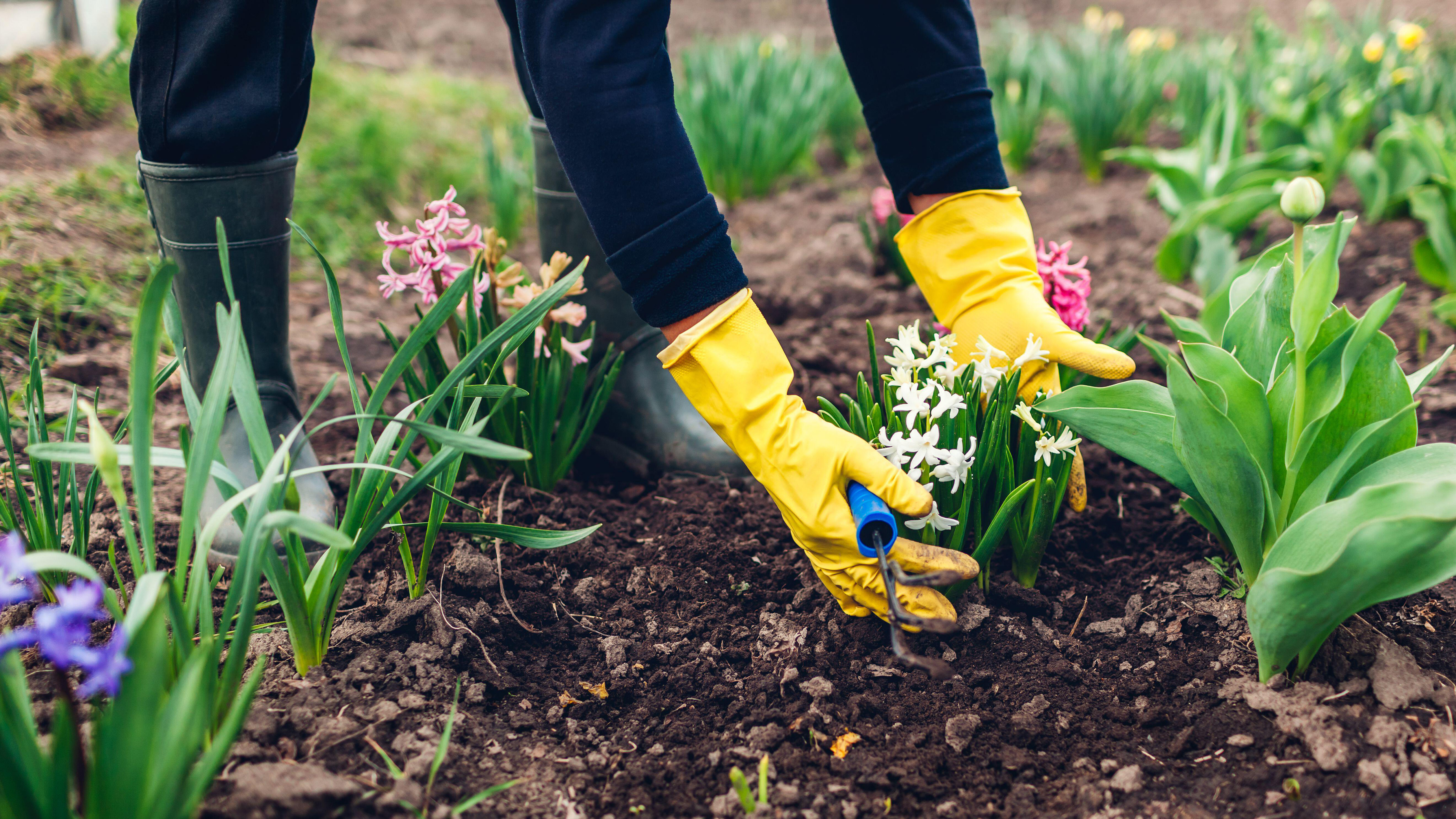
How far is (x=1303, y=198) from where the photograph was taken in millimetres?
1096

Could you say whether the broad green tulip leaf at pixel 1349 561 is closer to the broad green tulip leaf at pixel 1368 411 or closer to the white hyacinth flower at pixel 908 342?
the broad green tulip leaf at pixel 1368 411

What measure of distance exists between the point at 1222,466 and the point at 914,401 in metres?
0.40

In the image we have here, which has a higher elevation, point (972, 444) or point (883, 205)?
point (883, 205)

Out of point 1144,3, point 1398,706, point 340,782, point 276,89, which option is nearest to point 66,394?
point 276,89

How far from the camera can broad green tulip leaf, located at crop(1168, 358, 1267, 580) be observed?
1123 millimetres

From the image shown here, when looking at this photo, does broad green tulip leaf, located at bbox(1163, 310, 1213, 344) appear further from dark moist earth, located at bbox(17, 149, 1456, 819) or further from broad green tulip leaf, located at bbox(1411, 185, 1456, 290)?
broad green tulip leaf, located at bbox(1411, 185, 1456, 290)

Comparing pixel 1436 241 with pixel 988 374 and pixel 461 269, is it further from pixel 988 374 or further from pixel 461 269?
pixel 461 269

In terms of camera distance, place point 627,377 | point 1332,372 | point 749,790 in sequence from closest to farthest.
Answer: point 749,790
point 1332,372
point 627,377

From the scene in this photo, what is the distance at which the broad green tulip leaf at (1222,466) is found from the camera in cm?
112

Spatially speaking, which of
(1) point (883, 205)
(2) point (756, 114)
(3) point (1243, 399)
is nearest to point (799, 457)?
(3) point (1243, 399)

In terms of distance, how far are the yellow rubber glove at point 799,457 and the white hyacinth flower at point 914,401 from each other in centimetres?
7

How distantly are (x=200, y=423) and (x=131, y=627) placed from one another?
0.27 m

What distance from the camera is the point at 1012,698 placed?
1.25 meters

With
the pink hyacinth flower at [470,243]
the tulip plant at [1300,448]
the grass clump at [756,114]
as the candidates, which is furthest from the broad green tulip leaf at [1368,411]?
the grass clump at [756,114]
